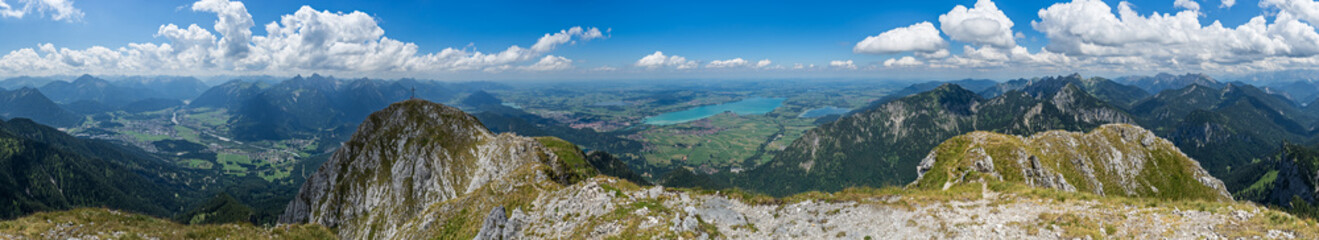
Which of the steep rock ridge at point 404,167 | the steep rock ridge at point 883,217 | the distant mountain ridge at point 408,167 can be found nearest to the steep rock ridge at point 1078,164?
the steep rock ridge at point 883,217

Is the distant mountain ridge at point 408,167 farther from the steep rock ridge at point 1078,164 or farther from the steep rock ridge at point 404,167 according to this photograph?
the steep rock ridge at point 1078,164

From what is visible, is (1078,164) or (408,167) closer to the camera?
(1078,164)

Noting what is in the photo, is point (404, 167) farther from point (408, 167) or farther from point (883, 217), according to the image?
point (883, 217)

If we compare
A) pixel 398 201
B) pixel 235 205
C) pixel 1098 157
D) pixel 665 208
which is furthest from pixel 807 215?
pixel 235 205

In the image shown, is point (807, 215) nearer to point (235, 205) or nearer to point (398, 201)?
point (398, 201)

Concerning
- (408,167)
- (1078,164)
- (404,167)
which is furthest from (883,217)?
(404,167)

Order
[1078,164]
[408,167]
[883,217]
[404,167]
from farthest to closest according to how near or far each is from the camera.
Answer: [404,167], [408,167], [1078,164], [883,217]

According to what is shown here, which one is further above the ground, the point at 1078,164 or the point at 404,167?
the point at 1078,164
